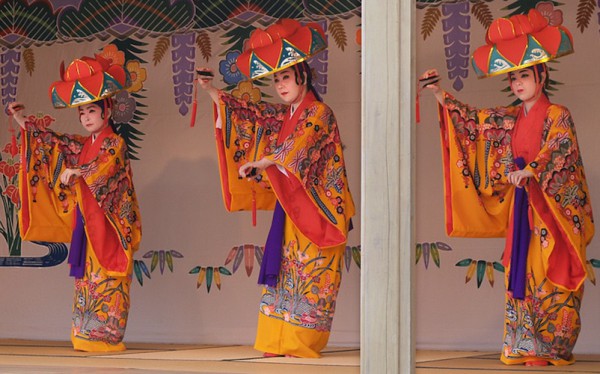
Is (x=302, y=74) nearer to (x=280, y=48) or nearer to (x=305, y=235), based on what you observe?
(x=280, y=48)

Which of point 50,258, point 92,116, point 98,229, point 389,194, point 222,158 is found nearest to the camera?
point 389,194

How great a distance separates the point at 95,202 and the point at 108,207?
78 millimetres

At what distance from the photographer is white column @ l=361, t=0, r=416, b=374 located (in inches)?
154

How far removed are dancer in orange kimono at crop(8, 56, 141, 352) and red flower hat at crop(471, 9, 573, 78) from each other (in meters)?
2.18

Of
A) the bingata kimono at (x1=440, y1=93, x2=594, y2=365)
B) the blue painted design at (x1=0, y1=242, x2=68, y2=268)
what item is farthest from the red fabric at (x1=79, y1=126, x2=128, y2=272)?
the bingata kimono at (x1=440, y1=93, x2=594, y2=365)

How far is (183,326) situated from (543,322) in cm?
280

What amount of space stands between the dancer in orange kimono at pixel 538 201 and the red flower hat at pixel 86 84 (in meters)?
1.90

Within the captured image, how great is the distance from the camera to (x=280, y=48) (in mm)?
6395

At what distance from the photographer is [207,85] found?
652cm

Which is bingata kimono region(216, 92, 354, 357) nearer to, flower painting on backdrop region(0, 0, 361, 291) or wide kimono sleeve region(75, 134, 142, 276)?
wide kimono sleeve region(75, 134, 142, 276)

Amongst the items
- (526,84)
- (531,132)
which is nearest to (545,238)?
(531,132)

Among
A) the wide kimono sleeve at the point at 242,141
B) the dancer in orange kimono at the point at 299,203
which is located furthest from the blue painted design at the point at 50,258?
the dancer in orange kimono at the point at 299,203

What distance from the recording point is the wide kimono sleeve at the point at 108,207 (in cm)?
683

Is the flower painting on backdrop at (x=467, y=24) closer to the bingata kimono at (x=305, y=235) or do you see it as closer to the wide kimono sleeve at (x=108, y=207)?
the bingata kimono at (x=305, y=235)
